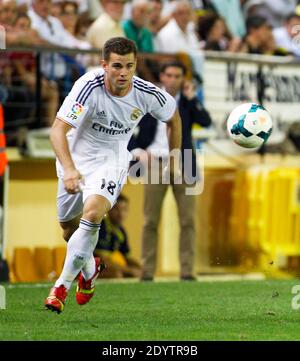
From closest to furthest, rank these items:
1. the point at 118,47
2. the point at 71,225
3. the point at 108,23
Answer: the point at 118,47 < the point at 71,225 < the point at 108,23

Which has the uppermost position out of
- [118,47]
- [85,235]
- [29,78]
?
[29,78]

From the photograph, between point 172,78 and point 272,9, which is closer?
point 172,78

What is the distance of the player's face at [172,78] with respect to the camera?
14.5 meters

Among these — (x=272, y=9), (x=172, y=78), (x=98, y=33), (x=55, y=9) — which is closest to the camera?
(x=172, y=78)

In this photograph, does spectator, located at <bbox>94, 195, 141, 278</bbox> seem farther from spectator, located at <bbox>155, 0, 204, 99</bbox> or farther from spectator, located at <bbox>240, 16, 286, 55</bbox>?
spectator, located at <bbox>240, 16, 286, 55</bbox>

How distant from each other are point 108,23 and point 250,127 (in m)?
6.40

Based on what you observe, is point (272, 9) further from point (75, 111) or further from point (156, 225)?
point (75, 111)

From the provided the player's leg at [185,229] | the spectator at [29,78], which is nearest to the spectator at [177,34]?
the spectator at [29,78]

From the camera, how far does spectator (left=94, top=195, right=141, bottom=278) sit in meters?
15.7

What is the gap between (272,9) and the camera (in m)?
20.6

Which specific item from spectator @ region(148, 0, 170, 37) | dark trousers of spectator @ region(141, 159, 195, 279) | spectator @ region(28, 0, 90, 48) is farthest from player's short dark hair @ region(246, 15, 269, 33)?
dark trousers of spectator @ region(141, 159, 195, 279)

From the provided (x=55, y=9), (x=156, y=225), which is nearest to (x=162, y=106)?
(x=156, y=225)

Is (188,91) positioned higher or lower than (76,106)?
higher
